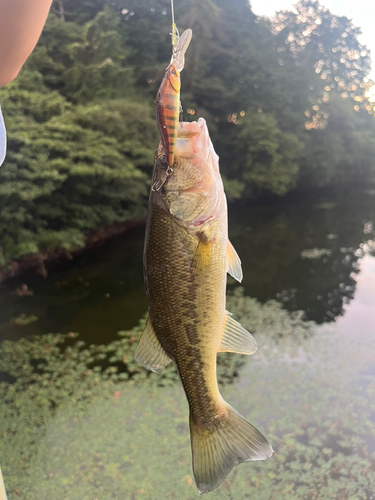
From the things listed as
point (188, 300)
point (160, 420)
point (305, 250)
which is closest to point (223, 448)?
point (188, 300)

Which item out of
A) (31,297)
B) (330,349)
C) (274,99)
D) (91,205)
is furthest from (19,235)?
(274,99)

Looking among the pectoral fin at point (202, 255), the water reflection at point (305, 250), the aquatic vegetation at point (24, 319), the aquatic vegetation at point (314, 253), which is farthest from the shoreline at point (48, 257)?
the pectoral fin at point (202, 255)

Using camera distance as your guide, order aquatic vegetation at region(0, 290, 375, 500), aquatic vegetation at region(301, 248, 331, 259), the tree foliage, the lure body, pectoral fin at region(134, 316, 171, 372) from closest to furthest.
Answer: the lure body, pectoral fin at region(134, 316, 171, 372), aquatic vegetation at region(0, 290, 375, 500), the tree foliage, aquatic vegetation at region(301, 248, 331, 259)

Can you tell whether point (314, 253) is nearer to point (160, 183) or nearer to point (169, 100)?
point (160, 183)

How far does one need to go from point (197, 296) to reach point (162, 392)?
14.2 feet

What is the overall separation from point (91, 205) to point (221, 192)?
896 centimetres

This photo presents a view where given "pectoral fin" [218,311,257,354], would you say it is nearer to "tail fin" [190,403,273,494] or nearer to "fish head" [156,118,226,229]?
"tail fin" [190,403,273,494]

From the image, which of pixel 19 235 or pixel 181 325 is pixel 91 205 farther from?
pixel 181 325

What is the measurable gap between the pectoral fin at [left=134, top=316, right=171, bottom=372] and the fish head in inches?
13.1

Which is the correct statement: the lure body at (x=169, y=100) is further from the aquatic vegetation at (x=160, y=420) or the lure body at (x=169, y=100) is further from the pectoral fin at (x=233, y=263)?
the aquatic vegetation at (x=160, y=420)

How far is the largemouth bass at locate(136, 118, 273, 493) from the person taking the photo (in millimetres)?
1001

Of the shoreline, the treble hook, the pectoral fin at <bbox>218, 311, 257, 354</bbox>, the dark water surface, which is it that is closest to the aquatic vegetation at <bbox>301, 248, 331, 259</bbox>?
the dark water surface

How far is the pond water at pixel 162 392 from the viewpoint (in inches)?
155

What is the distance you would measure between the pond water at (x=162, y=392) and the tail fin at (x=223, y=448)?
126 inches
